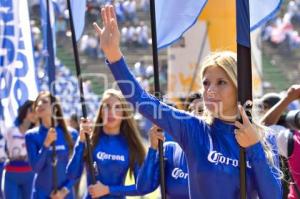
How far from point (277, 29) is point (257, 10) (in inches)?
798

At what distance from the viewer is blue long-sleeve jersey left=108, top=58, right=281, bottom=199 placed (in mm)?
3303

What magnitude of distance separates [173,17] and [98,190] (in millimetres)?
1889

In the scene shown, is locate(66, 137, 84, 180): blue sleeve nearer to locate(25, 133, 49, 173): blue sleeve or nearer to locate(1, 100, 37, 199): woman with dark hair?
locate(25, 133, 49, 173): blue sleeve

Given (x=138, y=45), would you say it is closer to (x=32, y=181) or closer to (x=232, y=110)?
(x=32, y=181)

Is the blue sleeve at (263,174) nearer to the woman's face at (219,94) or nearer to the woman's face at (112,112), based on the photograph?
the woman's face at (219,94)

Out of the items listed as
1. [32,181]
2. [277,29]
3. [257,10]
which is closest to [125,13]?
[277,29]

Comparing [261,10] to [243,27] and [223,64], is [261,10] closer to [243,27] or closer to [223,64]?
[223,64]

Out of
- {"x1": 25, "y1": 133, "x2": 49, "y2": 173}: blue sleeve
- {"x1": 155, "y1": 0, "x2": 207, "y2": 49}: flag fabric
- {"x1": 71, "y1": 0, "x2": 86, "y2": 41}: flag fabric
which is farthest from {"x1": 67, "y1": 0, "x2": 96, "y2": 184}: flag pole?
{"x1": 25, "y1": 133, "x2": 49, "y2": 173}: blue sleeve

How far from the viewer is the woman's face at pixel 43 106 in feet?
23.6

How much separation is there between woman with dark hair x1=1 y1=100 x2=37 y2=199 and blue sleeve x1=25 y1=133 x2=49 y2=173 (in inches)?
21.0

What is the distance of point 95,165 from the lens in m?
5.96

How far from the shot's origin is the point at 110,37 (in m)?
3.26

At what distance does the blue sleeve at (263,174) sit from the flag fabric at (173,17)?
121 cm

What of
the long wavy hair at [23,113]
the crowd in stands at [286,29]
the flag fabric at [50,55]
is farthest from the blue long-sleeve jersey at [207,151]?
the crowd in stands at [286,29]
